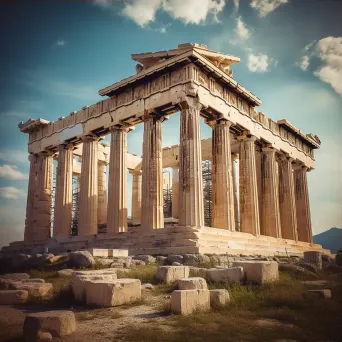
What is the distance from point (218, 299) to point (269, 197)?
17.2 metres

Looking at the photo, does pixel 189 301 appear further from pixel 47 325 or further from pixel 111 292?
pixel 47 325

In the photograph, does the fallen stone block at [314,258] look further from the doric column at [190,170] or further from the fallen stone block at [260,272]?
the fallen stone block at [260,272]

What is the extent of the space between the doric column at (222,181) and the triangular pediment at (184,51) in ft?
10.5

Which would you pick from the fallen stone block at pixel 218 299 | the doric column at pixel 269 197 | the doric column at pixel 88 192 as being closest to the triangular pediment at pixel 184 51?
the doric column at pixel 88 192

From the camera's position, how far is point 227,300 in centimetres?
598

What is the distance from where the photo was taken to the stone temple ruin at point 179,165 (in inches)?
616

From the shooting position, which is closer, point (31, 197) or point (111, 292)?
point (111, 292)

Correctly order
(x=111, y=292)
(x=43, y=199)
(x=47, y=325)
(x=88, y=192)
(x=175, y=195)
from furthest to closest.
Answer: (x=175, y=195), (x=43, y=199), (x=88, y=192), (x=111, y=292), (x=47, y=325)

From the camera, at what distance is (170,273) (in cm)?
824

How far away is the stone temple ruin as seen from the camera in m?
15.7

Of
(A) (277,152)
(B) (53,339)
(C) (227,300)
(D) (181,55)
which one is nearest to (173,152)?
(A) (277,152)

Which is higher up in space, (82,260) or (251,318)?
(82,260)

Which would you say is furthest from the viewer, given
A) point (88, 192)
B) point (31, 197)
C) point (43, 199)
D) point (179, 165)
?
point (31, 197)

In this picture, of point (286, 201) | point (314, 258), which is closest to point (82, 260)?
point (314, 258)
